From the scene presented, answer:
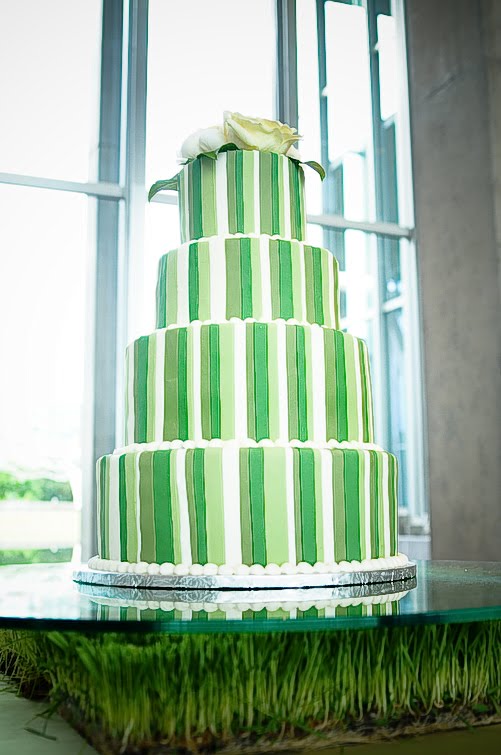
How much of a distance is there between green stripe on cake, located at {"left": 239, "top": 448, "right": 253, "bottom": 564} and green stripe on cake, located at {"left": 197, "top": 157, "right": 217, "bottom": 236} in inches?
23.7

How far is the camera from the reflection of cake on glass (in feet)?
6.01

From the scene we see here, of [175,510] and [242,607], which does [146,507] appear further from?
[242,607]

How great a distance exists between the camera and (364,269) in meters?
4.93

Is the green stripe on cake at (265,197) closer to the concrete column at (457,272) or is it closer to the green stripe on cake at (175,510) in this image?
the green stripe on cake at (175,510)

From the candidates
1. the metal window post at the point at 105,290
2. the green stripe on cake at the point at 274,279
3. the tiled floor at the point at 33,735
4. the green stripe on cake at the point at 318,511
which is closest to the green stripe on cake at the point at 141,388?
the green stripe on cake at the point at 274,279

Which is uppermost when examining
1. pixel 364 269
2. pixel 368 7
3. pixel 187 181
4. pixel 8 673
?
pixel 368 7

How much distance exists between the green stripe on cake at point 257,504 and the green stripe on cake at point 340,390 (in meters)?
0.24

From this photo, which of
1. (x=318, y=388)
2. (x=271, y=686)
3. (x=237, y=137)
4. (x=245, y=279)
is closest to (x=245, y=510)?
(x=318, y=388)

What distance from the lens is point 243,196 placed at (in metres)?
2.13

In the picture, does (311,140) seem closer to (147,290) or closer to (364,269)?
(364,269)

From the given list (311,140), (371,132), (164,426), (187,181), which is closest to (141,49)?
(311,140)

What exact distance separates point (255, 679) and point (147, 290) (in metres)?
2.99

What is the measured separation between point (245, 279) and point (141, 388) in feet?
1.15

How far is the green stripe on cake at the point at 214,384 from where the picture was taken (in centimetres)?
190
